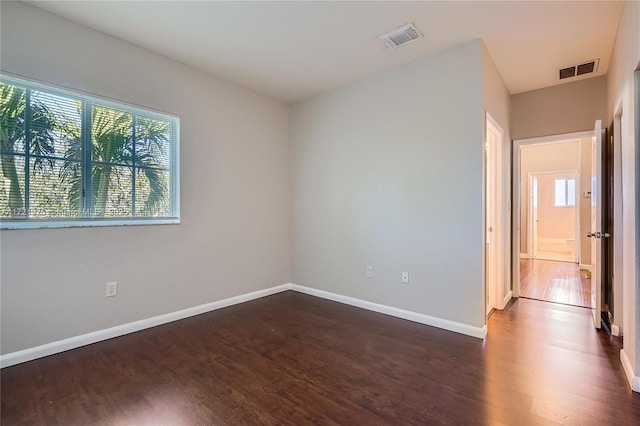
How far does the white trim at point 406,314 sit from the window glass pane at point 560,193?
906 cm

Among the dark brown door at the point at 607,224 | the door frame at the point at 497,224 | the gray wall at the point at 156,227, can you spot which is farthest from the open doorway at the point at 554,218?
the gray wall at the point at 156,227

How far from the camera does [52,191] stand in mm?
2471

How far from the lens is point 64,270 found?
251cm

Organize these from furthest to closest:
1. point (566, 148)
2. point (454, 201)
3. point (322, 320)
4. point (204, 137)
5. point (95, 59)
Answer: point (566, 148) < point (204, 137) < point (322, 320) < point (454, 201) < point (95, 59)

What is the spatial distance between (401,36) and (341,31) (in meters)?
0.57

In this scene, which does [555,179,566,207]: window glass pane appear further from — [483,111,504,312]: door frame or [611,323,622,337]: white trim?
[611,323,622,337]: white trim

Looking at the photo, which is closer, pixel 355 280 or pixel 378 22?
pixel 378 22

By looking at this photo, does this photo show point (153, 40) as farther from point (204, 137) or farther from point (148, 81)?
point (204, 137)

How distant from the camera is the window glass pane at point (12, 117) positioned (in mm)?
2256

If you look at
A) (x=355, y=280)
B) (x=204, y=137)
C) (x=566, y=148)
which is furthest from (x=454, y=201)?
(x=566, y=148)

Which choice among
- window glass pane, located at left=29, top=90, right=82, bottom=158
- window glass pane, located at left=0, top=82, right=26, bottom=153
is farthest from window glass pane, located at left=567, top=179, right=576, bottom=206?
window glass pane, located at left=0, top=82, right=26, bottom=153

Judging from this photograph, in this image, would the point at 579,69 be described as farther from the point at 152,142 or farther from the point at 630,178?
the point at 152,142

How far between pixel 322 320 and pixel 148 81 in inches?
124

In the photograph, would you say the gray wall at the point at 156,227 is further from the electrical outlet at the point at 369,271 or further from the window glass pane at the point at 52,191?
the electrical outlet at the point at 369,271
